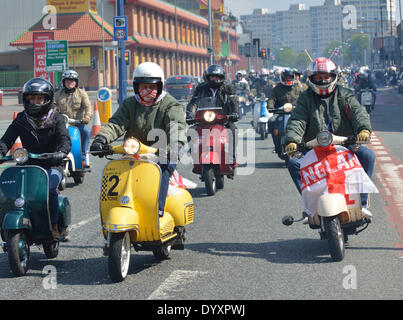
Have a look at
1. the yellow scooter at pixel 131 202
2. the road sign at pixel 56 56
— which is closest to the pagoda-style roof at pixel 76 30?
the road sign at pixel 56 56

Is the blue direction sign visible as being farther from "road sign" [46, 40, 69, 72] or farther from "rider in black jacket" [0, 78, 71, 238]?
"rider in black jacket" [0, 78, 71, 238]

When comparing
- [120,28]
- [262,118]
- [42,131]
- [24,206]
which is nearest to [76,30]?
[120,28]

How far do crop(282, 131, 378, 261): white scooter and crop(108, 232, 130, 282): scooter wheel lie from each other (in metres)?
1.78

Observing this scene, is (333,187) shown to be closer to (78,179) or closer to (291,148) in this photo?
(291,148)

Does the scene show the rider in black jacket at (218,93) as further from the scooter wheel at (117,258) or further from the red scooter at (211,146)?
the scooter wheel at (117,258)

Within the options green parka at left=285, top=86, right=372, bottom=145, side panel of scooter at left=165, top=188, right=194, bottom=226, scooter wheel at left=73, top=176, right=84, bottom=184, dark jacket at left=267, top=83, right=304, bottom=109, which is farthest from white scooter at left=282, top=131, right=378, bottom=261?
dark jacket at left=267, top=83, right=304, bottom=109

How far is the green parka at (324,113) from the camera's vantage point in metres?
7.77

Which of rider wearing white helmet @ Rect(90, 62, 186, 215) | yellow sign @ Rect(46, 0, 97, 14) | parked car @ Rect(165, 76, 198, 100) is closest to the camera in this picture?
rider wearing white helmet @ Rect(90, 62, 186, 215)

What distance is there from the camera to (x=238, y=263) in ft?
23.6

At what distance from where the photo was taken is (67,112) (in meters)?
13.4

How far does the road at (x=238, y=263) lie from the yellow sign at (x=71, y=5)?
65.8 meters

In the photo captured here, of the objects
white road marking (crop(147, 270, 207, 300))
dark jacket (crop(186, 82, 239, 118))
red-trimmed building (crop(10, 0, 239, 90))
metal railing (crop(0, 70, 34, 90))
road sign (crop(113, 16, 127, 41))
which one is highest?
red-trimmed building (crop(10, 0, 239, 90))

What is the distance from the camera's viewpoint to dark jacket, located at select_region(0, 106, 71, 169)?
748 centimetres
